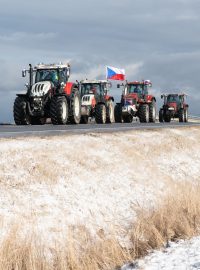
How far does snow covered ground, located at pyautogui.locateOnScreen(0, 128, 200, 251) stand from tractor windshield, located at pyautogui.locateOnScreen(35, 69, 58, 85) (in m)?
5.65

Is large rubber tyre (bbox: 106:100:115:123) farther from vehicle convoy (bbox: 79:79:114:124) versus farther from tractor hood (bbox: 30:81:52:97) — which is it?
tractor hood (bbox: 30:81:52:97)

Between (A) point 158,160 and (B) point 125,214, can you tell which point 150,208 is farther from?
(A) point 158,160

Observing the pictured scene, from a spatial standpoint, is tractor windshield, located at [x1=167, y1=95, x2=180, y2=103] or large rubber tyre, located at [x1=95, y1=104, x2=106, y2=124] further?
tractor windshield, located at [x1=167, y1=95, x2=180, y2=103]

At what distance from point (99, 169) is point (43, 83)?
9.50m

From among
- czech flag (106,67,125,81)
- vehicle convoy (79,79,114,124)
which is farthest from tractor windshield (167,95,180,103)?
vehicle convoy (79,79,114,124)

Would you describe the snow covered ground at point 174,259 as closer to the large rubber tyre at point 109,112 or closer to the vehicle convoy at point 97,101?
the vehicle convoy at point 97,101

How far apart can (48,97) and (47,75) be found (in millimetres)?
1172

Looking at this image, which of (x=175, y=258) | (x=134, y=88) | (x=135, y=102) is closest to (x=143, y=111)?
(x=135, y=102)

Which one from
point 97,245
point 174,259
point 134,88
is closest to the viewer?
point 174,259

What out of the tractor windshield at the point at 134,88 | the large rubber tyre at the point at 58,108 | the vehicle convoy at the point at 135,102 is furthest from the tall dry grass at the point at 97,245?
the tractor windshield at the point at 134,88

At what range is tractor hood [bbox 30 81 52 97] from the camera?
19.9 m

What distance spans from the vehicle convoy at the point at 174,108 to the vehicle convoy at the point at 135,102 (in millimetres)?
6952

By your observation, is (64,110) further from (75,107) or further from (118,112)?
(118,112)

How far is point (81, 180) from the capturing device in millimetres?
10242
